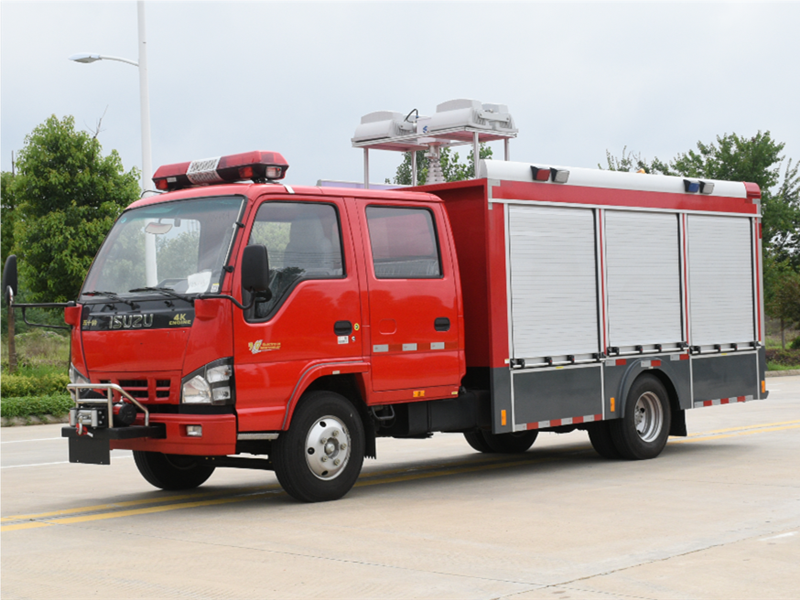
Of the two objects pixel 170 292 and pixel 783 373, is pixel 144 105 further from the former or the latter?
pixel 783 373

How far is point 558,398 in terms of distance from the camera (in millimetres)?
11055

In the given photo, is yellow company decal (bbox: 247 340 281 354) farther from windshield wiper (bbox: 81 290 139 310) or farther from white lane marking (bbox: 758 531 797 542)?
white lane marking (bbox: 758 531 797 542)

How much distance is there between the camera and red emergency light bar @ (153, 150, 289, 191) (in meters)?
9.34

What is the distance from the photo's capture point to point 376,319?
9617 mm

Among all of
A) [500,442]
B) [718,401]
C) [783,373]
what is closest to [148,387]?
[500,442]

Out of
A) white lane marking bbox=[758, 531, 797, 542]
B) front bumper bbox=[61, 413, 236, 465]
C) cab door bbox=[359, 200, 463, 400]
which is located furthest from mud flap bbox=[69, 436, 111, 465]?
white lane marking bbox=[758, 531, 797, 542]

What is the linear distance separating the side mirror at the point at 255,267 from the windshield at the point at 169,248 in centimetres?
35

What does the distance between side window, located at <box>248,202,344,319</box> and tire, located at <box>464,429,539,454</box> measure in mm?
4332

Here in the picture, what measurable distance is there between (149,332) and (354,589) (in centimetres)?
351

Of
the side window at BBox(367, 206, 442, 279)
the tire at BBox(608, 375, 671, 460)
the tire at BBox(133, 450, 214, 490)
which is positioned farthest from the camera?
the tire at BBox(608, 375, 671, 460)

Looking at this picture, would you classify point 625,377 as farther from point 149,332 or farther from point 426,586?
point 426,586

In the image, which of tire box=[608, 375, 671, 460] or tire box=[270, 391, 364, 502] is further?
tire box=[608, 375, 671, 460]

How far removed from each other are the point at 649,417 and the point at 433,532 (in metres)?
5.11

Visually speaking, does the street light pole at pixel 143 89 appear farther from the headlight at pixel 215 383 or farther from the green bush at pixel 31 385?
the headlight at pixel 215 383
